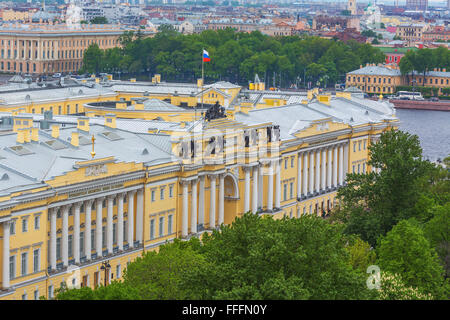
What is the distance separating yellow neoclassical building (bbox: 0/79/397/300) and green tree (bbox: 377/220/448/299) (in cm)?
1094

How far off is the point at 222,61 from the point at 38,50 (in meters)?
25.8

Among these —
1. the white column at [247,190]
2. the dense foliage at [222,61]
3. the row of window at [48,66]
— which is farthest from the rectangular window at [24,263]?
the row of window at [48,66]

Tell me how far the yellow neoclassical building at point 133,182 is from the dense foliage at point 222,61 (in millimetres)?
92710

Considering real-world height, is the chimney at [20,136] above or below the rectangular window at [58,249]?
above

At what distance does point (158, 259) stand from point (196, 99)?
143 ft

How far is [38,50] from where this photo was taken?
581 feet

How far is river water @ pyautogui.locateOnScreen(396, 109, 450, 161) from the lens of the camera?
111 meters

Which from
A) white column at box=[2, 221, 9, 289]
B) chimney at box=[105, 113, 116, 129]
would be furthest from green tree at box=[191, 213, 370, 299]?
chimney at box=[105, 113, 116, 129]

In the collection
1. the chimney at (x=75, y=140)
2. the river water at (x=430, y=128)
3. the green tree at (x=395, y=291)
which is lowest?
the river water at (x=430, y=128)

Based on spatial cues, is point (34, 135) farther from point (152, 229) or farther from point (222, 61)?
point (222, 61)

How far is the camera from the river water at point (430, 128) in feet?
363

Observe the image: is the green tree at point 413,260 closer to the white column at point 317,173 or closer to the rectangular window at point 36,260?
the rectangular window at point 36,260

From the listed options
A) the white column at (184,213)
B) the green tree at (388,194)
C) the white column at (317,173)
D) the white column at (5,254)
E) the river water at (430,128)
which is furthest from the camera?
the river water at (430,128)
